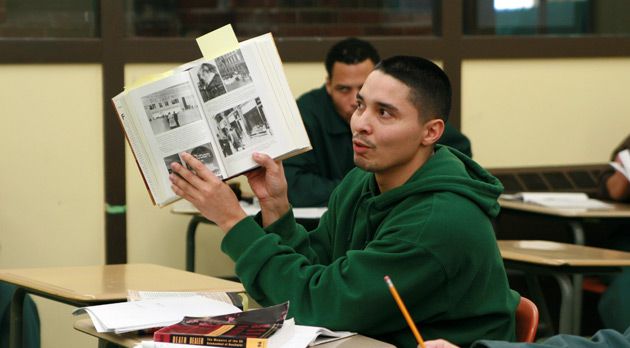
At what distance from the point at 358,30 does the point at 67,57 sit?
143 cm

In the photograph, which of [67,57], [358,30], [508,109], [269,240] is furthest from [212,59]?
[508,109]

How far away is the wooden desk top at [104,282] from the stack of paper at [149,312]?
297 millimetres

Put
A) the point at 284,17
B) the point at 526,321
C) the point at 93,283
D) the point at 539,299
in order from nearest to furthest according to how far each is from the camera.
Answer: the point at 526,321 < the point at 93,283 < the point at 539,299 < the point at 284,17

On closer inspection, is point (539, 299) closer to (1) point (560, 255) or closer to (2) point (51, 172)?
(1) point (560, 255)

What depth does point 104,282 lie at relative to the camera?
122 inches

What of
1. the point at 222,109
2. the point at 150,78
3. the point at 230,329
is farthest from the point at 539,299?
the point at 230,329

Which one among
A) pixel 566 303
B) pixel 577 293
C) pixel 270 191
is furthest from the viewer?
pixel 577 293

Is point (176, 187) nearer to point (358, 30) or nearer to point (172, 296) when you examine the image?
point (172, 296)

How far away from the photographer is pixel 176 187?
8.71ft

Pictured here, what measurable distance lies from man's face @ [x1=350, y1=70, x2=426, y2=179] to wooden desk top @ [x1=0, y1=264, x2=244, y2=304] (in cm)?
63

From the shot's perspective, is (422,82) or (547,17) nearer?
(422,82)

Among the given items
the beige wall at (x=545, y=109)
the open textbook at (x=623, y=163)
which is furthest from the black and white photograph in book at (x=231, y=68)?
the beige wall at (x=545, y=109)

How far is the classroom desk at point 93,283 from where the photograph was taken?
288 centimetres

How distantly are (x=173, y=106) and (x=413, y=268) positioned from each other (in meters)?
0.70
